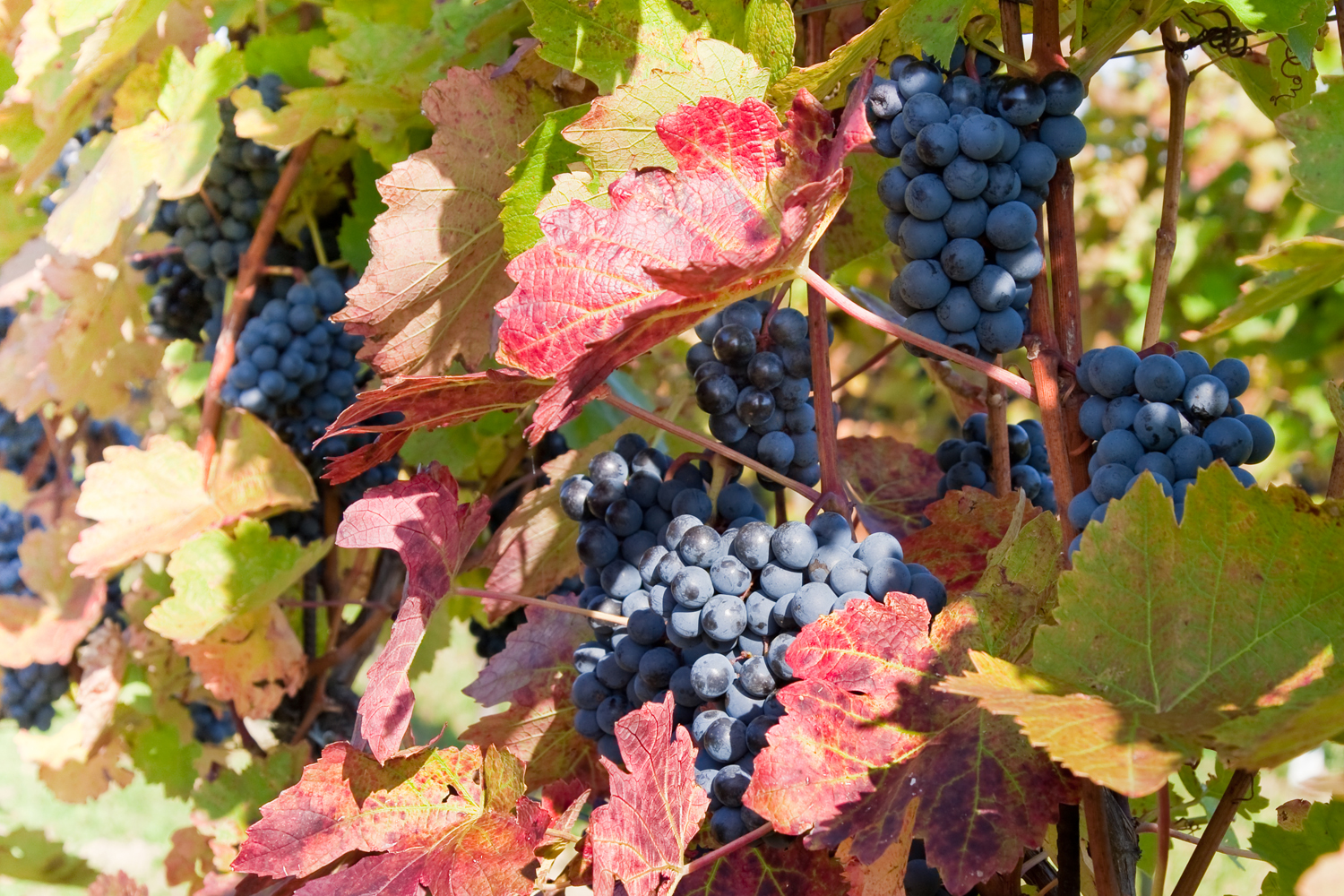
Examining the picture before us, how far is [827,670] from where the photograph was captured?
0.66 meters

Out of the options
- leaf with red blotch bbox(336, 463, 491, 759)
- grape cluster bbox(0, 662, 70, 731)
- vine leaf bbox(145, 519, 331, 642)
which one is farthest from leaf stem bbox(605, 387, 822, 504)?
grape cluster bbox(0, 662, 70, 731)

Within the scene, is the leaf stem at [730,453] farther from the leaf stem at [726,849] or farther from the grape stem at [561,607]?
the leaf stem at [726,849]

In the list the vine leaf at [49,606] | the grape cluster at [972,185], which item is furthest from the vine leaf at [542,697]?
the vine leaf at [49,606]

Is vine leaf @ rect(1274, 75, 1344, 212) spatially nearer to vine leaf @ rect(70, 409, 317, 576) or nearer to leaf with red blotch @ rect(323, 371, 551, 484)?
leaf with red blotch @ rect(323, 371, 551, 484)

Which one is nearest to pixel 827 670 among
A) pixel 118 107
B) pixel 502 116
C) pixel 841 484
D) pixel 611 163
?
pixel 841 484

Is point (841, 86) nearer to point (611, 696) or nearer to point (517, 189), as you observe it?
point (517, 189)

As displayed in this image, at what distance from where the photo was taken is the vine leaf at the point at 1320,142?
69 centimetres

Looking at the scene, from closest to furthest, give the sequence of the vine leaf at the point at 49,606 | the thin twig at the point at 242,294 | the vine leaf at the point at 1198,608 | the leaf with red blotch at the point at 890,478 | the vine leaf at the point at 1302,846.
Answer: the vine leaf at the point at 1198,608 → the vine leaf at the point at 1302,846 → the leaf with red blotch at the point at 890,478 → the thin twig at the point at 242,294 → the vine leaf at the point at 49,606

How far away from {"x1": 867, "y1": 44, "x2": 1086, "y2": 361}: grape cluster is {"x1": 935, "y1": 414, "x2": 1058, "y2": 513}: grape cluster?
0.22 metres

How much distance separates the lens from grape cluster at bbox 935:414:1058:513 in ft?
3.23

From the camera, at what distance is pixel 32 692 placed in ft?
6.12

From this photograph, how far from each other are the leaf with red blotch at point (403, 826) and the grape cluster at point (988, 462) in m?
0.49

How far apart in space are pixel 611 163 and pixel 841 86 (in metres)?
0.22

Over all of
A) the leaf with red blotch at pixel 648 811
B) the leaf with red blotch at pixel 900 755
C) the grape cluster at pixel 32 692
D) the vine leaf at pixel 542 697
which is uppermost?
the leaf with red blotch at pixel 900 755
